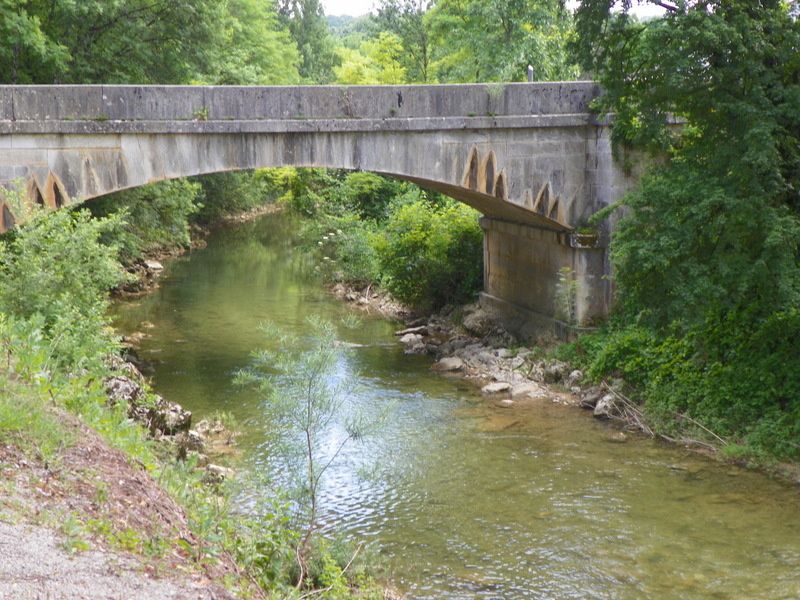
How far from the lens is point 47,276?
1162cm

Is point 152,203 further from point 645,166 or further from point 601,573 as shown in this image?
point 601,573

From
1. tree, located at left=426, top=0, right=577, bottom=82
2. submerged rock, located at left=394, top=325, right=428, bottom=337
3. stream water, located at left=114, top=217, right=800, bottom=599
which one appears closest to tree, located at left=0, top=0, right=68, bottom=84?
stream water, located at left=114, top=217, right=800, bottom=599

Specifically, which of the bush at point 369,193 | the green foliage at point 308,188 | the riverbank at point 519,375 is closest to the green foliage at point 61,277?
the riverbank at point 519,375

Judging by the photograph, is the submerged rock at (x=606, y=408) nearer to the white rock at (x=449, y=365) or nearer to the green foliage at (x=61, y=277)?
the white rock at (x=449, y=365)

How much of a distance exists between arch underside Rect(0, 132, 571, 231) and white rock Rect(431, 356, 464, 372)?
111 inches

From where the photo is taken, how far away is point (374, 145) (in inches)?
620

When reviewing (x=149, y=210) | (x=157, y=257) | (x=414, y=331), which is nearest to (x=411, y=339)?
(x=414, y=331)

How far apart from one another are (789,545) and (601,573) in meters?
2.11

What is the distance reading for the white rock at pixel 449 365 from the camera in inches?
684

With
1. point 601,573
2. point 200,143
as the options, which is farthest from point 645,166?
point 601,573

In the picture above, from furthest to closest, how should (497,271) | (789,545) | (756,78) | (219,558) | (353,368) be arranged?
(497,271), (353,368), (756,78), (789,545), (219,558)

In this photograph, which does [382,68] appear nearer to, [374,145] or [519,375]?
[374,145]

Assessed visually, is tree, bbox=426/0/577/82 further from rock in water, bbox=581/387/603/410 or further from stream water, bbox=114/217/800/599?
rock in water, bbox=581/387/603/410

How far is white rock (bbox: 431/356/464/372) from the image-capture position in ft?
57.0
